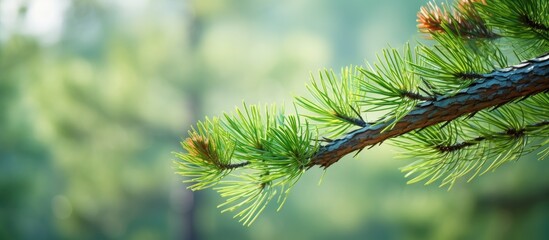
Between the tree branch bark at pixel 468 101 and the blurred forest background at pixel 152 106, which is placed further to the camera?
the blurred forest background at pixel 152 106

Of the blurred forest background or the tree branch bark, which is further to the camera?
the blurred forest background

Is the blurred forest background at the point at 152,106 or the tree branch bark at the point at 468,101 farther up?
the blurred forest background at the point at 152,106

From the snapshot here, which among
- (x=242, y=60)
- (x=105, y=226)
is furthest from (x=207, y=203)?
(x=242, y=60)

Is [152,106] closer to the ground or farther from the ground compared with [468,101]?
farther from the ground

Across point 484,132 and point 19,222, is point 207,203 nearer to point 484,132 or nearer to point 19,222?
point 19,222

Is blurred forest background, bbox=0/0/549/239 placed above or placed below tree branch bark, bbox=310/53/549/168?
above
